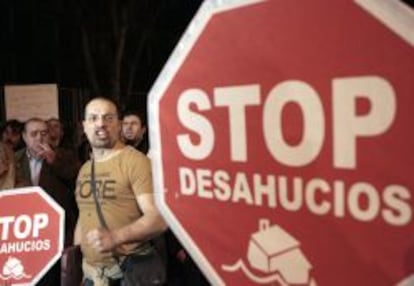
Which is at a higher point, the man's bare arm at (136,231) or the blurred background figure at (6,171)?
the blurred background figure at (6,171)

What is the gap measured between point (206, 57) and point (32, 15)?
18.0 m

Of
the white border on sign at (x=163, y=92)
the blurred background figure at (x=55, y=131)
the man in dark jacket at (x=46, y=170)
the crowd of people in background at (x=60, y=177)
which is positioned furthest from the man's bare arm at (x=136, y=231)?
the blurred background figure at (x=55, y=131)

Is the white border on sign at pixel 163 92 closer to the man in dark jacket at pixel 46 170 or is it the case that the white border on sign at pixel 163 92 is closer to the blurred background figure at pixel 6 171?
the man in dark jacket at pixel 46 170

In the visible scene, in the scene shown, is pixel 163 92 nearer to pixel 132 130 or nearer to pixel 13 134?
pixel 132 130

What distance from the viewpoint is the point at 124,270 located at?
11.4ft

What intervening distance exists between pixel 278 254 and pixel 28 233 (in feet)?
6.37

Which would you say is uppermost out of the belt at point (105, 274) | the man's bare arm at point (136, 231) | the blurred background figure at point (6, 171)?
the blurred background figure at point (6, 171)

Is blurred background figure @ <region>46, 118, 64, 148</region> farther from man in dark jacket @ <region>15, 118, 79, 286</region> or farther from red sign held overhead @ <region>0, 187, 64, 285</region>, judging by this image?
red sign held overhead @ <region>0, 187, 64, 285</region>

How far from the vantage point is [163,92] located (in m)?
1.60

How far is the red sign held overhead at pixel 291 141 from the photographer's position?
1.18m

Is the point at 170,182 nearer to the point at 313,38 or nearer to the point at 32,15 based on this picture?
the point at 313,38

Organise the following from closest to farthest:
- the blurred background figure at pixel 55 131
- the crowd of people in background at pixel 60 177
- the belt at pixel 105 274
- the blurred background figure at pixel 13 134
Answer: the belt at pixel 105 274 < the crowd of people in background at pixel 60 177 < the blurred background figure at pixel 55 131 < the blurred background figure at pixel 13 134

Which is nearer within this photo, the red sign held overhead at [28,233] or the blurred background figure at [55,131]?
the red sign held overhead at [28,233]

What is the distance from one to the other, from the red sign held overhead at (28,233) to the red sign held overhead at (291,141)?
5.12 ft
